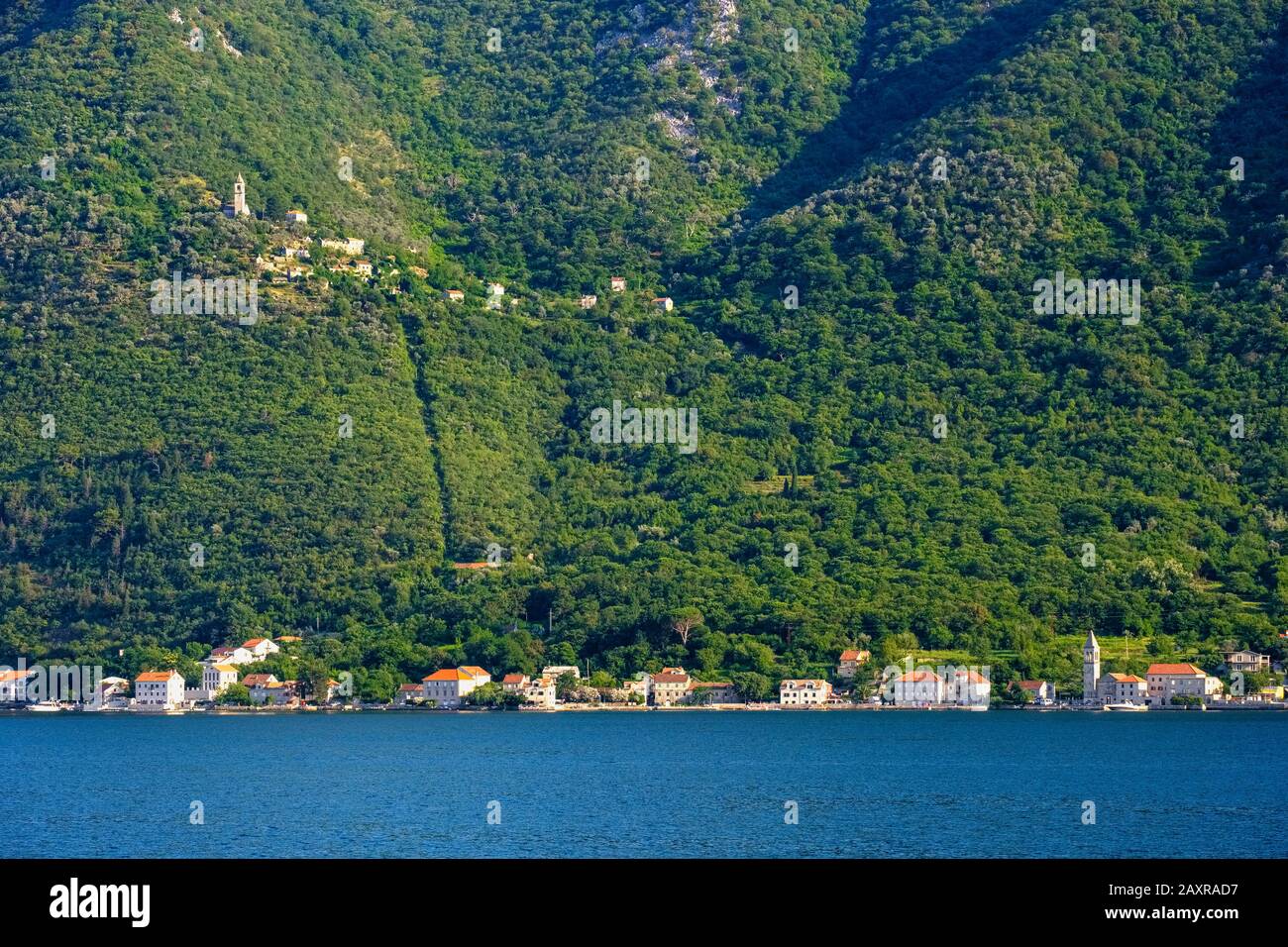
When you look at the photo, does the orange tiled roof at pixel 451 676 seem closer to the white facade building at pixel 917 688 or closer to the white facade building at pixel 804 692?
the white facade building at pixel 804 692

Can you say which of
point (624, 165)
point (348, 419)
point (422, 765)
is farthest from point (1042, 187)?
point (422, 765)

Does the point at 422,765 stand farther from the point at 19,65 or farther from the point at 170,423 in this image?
the point at 19,65

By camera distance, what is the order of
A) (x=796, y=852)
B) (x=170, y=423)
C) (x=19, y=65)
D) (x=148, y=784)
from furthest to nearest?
(x=19, y=65)
(x=170, y=423)
(x=148, y=784)
(x=796, y=852)

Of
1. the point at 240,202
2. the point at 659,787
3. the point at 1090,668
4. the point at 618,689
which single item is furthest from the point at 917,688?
the point at 240,202

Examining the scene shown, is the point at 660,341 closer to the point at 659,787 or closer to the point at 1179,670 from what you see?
the point at 1179,670

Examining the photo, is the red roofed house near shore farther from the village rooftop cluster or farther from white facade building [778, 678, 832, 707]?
the village rooftop cluster
